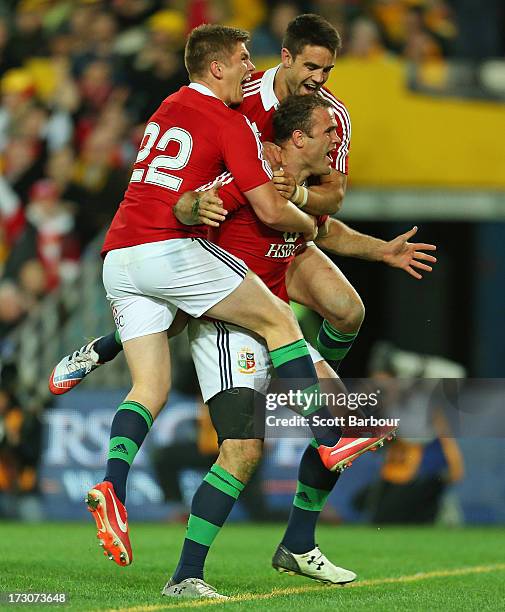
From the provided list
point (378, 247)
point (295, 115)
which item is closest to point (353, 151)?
point (378, 247)

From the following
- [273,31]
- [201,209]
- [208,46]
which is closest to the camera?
[201,209]

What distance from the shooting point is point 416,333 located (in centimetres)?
1207

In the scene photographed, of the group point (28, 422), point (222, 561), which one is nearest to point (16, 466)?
point (28, 422)

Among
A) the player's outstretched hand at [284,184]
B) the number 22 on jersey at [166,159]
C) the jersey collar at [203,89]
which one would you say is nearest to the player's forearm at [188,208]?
the number 22 on jersey at [166,159]

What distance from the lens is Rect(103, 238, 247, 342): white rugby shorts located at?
527 cm

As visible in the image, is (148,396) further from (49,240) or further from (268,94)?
(49,240)

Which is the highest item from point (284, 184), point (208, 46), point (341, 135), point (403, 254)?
point (208, 46)

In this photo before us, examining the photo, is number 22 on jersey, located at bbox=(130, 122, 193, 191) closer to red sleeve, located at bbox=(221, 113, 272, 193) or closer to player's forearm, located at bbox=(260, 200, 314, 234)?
red sleeve, located at bbox=(221, 113, 272, 193)

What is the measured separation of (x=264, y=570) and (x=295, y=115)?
2.43m

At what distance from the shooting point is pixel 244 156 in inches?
203

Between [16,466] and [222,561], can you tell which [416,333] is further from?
[222,561]

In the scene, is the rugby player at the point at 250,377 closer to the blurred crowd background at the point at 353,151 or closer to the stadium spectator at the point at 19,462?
the stadium spectator at the point at 19,462

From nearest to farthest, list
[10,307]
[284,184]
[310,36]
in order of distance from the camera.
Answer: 1. [284,184]
2. [310,36]
3. [10,307]

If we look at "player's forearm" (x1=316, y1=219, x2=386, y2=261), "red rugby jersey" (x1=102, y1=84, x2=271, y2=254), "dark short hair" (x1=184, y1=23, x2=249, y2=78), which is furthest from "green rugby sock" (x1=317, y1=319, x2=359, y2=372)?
"dark short hair" (x1=184, y1=23, x2=249, y2=78)
